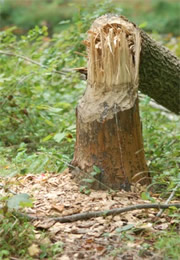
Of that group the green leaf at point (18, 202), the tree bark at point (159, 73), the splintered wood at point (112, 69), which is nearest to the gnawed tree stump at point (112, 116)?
the splintered wood at point (112, 69)

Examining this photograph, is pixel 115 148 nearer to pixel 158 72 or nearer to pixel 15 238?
pixel 15 238

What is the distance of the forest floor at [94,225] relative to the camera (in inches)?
102

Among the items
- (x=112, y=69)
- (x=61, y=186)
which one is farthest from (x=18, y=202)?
(x=112, y=69)

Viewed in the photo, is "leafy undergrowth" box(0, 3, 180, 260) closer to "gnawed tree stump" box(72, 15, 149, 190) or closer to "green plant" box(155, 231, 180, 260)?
"green plant" box(155, 231, 180, 260)

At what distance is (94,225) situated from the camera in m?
2.85

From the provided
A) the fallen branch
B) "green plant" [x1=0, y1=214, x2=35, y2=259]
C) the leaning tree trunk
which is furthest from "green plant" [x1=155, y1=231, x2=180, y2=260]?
the leaning tree trunk

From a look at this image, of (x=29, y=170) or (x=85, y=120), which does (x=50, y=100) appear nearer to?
(x=29, y=170)

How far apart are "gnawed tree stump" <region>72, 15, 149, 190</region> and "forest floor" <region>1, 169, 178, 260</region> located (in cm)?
15

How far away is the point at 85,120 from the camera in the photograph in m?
3.31

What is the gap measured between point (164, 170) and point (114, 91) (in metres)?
1.00

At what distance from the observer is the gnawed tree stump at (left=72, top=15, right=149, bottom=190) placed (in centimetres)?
324

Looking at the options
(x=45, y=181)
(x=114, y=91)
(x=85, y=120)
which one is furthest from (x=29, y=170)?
(x=114, y=91)

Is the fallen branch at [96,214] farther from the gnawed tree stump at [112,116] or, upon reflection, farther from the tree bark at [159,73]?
the tree bark at [159,73]

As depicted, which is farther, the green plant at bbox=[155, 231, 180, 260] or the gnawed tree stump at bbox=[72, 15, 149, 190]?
the gnawed tree stump at bbox=[72, 15, 149, 190]
